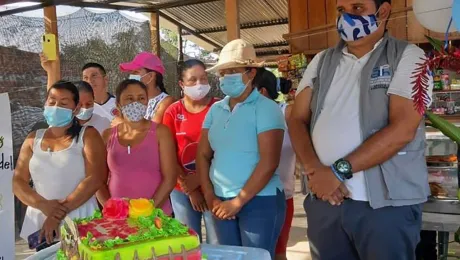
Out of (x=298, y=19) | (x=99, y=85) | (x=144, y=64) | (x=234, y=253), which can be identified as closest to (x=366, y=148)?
(x=234, y=253)

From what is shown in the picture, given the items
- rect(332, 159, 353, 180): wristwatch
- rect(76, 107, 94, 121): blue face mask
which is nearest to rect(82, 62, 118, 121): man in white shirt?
rect(76, 107, 94, 121): blue face mask

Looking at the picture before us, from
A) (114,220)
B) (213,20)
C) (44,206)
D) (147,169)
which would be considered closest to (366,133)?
(114,220)

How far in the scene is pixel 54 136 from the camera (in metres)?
2.39

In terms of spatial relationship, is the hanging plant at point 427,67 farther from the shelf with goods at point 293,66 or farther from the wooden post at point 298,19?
the wooden post at point 298,19

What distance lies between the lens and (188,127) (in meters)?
2.71

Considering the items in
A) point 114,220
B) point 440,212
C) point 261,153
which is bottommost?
point 440,212

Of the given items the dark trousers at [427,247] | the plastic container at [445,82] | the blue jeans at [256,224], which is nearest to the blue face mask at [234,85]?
the blue jeans at [256,224]

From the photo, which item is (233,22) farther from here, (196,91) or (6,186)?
(6,186)

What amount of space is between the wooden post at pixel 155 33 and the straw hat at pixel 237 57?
3430 millimetres

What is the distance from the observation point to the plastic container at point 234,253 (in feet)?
5.09

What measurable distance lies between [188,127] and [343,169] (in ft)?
3.86

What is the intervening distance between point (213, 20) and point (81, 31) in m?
2.37

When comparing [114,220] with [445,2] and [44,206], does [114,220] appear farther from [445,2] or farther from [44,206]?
[445,2]

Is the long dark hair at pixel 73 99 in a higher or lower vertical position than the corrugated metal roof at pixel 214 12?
lower
